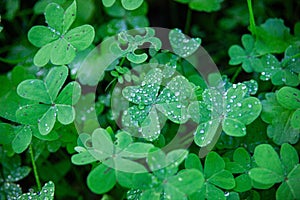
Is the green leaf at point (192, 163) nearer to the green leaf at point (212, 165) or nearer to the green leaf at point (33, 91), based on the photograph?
the green leaf at point (212, 165)

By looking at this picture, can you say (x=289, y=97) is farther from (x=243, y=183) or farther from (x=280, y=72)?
(x=243, y=183)

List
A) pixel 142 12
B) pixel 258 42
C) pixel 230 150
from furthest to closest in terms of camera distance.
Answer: pixel 142 12, pixel 258 42, pixel 230 150

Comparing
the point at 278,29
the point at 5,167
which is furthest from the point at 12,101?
the point at 278,29

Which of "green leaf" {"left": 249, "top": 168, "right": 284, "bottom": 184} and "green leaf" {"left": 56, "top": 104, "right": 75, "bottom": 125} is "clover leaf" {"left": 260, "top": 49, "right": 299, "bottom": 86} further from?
"green leaf" {"left": 56, "top": 104, "right": 75, "bottom": 125}

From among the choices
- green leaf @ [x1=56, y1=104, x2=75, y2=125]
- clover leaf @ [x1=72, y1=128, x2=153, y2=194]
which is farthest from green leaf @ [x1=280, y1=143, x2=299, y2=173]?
green leaf @ [x1=56, y1=104, x2=75, y2=125]

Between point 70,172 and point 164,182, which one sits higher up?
point 164,182

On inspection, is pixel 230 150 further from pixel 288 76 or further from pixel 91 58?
pixel 91 58

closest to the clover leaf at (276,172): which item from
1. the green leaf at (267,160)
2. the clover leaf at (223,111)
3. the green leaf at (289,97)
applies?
the green leaf at (267,160)
